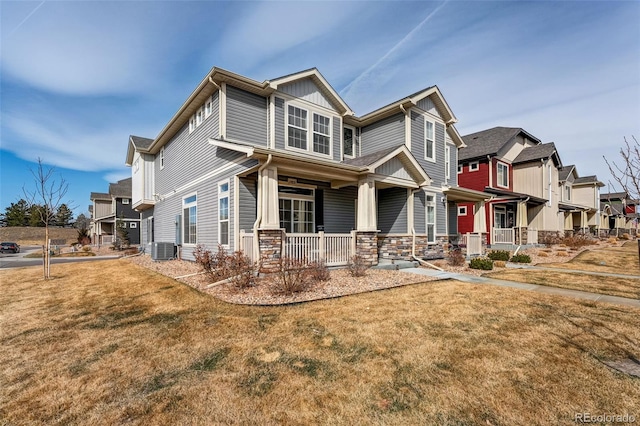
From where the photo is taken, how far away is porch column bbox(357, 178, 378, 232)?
10.9 m

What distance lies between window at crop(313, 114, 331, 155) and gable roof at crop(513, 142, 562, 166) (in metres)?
20.0

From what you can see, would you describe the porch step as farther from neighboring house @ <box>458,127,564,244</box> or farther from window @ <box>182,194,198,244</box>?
neighboring house @ <box>458,127,564,244</box>

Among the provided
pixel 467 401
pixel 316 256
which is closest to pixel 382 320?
pixel 467 401

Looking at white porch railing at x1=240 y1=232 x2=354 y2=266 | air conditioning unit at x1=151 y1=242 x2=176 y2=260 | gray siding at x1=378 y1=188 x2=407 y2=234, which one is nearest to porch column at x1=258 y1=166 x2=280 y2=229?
white porch railing at x1=240 y1=232 x2=354 y2=266

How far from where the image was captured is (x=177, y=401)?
3.03 m

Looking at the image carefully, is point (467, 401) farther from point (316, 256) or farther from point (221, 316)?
point (316, 256)

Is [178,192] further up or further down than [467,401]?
further up

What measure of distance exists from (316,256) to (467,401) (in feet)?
23.6

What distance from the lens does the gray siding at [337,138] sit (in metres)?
13.2

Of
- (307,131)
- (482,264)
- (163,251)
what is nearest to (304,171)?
(307,131)

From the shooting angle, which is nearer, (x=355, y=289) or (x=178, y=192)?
(x=355, y=289)

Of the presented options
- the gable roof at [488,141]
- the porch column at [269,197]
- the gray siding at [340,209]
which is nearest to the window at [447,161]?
the gray siding at [340,209]

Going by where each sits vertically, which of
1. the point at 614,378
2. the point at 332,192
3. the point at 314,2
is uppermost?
the point at 314,2

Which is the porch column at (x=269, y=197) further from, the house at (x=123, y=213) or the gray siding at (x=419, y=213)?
the house at (x=123, y=213)
